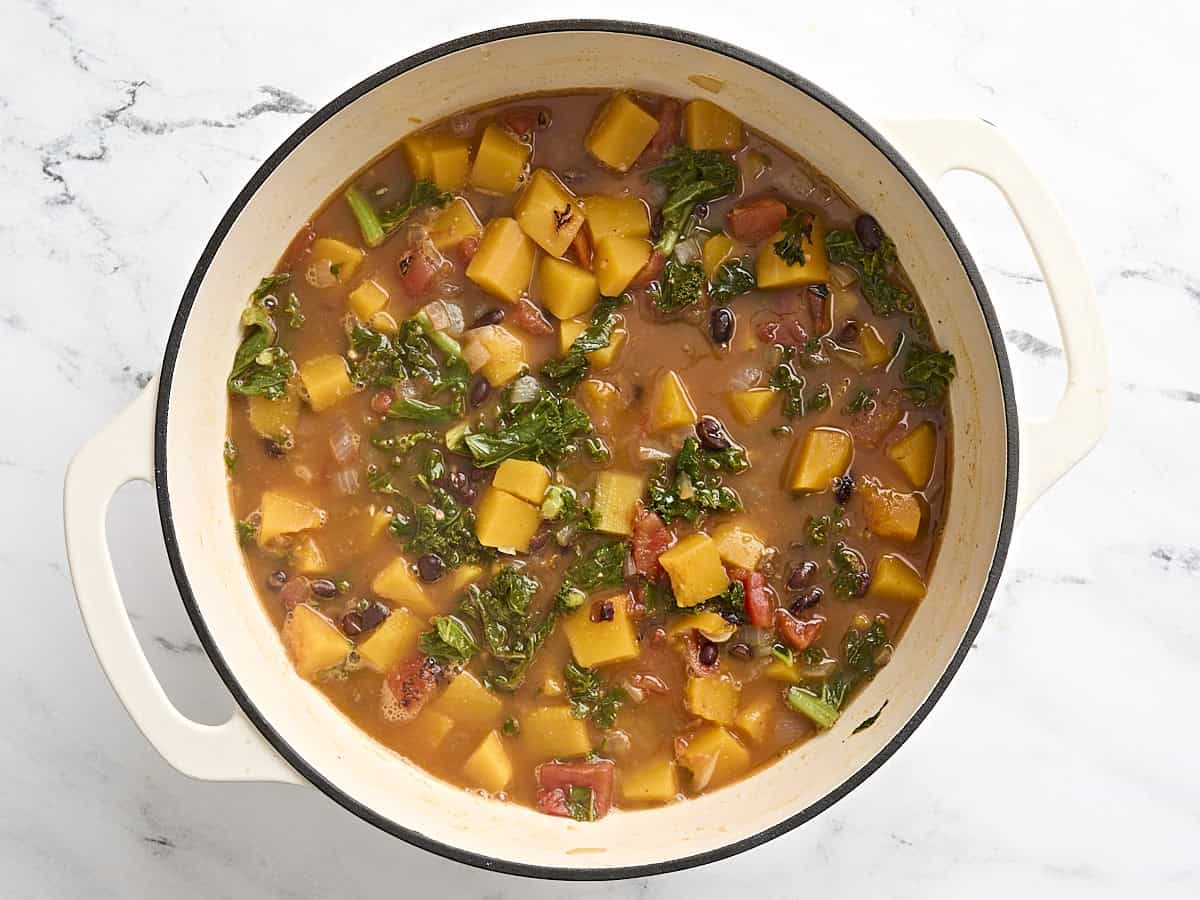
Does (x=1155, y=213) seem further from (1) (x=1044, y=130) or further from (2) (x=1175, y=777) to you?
(2) (x=1175, y=777)

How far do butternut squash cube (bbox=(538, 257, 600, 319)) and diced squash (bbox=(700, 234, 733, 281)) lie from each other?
346 millimetres

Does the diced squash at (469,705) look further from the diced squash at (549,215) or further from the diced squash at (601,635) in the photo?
the diced squash at (549,215)

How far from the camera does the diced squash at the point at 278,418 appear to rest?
3.75m

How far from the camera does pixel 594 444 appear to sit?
3.72 meters

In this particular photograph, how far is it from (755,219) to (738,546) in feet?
3.35

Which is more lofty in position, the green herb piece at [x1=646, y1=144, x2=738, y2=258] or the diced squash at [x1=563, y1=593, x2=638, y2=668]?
the green herb piece at [x1=646, y1=144, x2=738, y2=258]

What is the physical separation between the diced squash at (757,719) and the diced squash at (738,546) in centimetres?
44

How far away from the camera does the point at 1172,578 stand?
3973mm

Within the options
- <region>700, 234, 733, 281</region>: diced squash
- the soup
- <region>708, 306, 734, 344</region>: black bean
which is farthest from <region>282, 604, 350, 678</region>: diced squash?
<region>700, 234, 733, 281</region>: diced squash

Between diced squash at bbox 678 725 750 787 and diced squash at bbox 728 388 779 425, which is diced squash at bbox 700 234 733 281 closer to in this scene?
diced squash at bbox 728 388 779 425

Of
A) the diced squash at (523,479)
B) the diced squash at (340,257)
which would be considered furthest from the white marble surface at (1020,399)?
the diced squash at (523,479)

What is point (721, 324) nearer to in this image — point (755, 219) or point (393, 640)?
point (755, 219)

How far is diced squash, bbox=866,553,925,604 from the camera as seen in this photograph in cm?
374

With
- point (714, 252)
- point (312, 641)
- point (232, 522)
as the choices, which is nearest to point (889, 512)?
point (714, 252)
